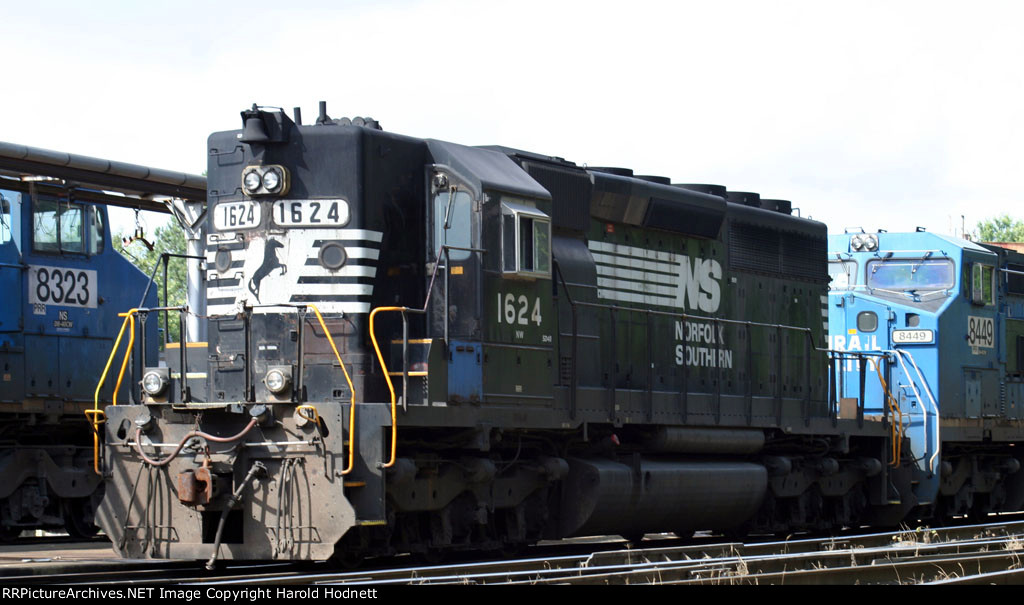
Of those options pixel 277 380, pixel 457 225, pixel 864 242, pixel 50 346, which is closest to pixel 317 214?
pixel 457 225

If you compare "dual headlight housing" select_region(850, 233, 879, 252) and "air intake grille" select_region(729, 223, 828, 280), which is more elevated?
"dual headlight housing" select_region(850, 233, 879, 252)

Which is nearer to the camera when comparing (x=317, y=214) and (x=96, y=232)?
(x=317, y=214)

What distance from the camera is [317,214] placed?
10875mm

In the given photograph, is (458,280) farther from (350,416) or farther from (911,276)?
(911,276)

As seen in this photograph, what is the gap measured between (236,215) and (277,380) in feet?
5.32

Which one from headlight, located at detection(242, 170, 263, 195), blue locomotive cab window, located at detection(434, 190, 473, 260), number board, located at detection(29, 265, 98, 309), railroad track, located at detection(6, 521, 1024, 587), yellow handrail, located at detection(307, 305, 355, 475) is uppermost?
headlight, located at detection(242, 170, 263, 195)

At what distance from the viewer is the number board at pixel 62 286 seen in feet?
50.2

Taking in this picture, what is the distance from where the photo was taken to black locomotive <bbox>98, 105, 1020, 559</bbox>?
33.6 ft

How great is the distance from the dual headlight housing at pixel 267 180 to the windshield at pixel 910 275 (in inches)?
385

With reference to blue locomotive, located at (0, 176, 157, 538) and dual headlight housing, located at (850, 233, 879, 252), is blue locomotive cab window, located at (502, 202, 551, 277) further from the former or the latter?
dual headlight housing, located at (850, 233, 879, 252)

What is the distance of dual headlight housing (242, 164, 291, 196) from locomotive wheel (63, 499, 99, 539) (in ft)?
20.3

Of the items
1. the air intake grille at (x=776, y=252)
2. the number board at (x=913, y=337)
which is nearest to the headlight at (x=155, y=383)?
the air intake grille at (x=776, y=252)

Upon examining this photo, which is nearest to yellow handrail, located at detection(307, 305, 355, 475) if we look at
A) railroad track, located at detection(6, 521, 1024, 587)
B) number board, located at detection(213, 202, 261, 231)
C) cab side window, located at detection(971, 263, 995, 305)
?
railroad track, located at detection(6, 521, 1024, 587)

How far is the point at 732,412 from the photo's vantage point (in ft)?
46.6
